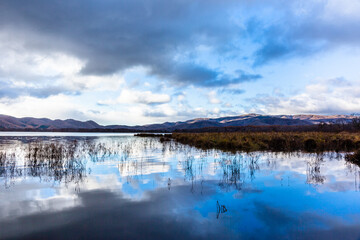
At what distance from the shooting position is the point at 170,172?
468 inches

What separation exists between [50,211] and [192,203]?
412 centimetres

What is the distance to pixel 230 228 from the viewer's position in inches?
203

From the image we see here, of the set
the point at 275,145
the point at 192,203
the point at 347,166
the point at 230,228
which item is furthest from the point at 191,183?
the point at 275,145

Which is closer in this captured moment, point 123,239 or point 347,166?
point 123,239

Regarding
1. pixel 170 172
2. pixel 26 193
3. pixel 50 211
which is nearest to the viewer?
pixel 50 211

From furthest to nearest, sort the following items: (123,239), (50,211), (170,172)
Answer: (170,172), (50,211), (123,239)

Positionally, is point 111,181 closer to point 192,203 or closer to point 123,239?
point 192,203

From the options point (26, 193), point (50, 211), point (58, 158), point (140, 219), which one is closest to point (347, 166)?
point (140, 219)

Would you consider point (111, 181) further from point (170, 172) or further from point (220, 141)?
point (220, 141)

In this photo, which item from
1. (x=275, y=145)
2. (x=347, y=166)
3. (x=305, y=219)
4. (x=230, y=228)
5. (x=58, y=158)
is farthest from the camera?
(x=275, y=145)

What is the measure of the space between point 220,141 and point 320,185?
19062 mm

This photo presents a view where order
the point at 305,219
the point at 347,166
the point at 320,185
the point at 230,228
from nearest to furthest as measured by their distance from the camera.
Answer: the point at 230,228 < the point at 305,219 < the point at 320,185 < the point at 347,166

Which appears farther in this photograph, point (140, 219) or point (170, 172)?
point (170, 172)

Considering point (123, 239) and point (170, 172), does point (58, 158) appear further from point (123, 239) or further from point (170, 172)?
point (123, 239)
